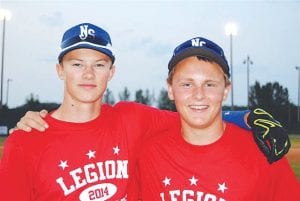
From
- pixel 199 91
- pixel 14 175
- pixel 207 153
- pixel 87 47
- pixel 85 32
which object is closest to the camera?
pixel 14 175

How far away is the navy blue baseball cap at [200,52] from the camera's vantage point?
3723 millimetres

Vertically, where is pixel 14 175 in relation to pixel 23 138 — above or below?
below

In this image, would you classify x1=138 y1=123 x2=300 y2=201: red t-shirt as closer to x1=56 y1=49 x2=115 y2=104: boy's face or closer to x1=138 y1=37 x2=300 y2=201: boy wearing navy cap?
x1=138 y1=37 x2=300 y2=201: boy wearing navy cap

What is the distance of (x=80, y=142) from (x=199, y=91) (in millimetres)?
1225

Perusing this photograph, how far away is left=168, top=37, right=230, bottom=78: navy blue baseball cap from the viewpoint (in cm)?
372

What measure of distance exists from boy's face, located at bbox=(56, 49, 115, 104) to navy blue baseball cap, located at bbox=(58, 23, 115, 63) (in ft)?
0.15

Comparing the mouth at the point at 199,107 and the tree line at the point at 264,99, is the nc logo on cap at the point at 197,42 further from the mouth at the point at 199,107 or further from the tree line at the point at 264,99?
the tree line at the point at 264,99

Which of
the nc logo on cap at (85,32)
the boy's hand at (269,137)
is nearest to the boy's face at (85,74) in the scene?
the nc logo on cap at (85,32)

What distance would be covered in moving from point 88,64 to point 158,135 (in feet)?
3.22

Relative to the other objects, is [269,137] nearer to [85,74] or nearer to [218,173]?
[218,173]

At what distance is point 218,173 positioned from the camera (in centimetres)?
364

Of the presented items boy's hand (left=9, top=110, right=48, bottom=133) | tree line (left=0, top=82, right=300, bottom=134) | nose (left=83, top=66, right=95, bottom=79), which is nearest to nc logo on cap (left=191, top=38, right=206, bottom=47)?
nose (left=83, top=66, right=95, bottom=79)

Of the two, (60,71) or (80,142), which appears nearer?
(80,142)

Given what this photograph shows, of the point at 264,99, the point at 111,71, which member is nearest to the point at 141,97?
the point at 264,99
